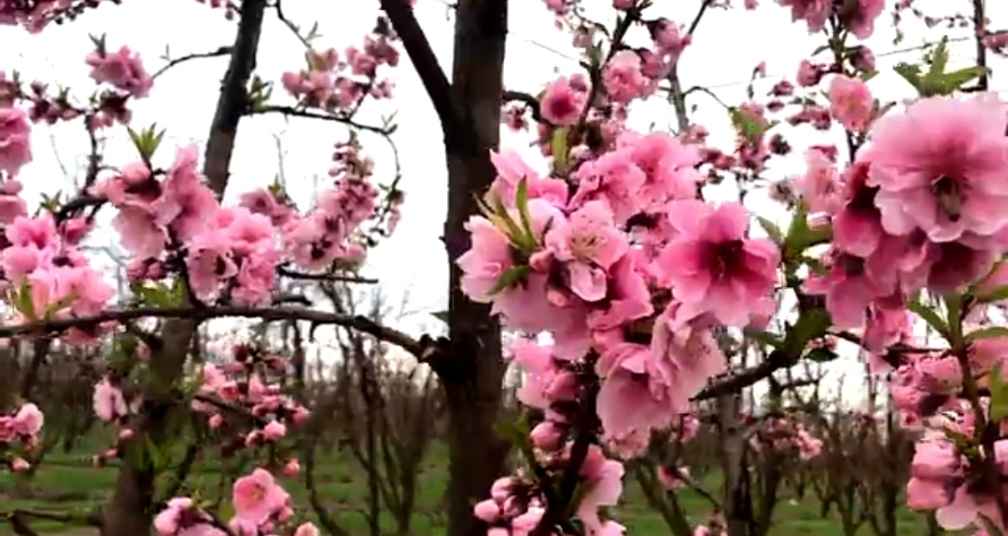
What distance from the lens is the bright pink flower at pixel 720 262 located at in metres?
0.88

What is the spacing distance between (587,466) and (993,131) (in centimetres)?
48

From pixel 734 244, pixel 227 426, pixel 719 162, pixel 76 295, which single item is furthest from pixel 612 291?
pixel 227 426

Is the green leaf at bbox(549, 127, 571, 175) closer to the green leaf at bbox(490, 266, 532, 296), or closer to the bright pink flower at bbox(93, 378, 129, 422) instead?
the green leaf at bbox(490, 266, 532, 296)

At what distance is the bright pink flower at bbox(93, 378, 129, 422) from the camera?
9.23 ft

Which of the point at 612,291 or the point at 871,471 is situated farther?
the point at 871,471

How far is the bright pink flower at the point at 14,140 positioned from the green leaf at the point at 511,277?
1.63 metres

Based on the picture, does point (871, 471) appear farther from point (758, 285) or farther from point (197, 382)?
point (758, 285)

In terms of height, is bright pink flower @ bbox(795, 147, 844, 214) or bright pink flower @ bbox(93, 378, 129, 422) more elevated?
bright pink flower @ bbox(93, 378, 129, 422)

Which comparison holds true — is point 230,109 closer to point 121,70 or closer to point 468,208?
point 121,70

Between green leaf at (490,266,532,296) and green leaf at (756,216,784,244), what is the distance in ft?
0.66

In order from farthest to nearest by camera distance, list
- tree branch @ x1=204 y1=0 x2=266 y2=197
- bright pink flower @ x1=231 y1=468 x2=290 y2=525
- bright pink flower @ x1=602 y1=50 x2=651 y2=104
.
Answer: tree branch @ x1=204 y1=0 x2=266 y2=197 → bright pink flower @ x1=602 y1=50 x2=651 y2=104 → bright pink flower @ x1=231 y1=468 x2=290 y2=525

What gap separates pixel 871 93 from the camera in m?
1.38

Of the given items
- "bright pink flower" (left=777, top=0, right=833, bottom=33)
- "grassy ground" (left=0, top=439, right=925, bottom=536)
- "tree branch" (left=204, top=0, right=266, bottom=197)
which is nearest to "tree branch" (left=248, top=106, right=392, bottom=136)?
"tree branch" (left=204, top=0, right=266, bottom=197)

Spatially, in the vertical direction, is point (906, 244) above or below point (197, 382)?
below
